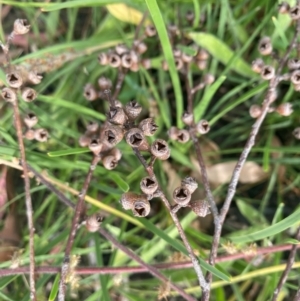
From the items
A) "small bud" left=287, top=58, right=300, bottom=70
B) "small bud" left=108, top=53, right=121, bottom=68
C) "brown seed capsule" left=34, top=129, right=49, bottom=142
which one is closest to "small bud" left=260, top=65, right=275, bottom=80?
"small bud" left=287, top=58, right=300, bottom=70

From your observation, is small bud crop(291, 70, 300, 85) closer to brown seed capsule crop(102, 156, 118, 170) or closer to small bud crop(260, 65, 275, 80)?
small bud crop(260, 65, 275, 80)

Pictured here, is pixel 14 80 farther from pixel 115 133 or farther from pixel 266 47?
pixel 266 47

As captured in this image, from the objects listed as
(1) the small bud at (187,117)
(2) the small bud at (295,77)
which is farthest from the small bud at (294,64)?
(1) the small bud at (187,117)

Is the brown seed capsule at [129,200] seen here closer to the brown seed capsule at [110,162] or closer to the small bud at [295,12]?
the brown seed capsule at [110,162]

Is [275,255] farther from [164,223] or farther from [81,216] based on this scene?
[81,216]

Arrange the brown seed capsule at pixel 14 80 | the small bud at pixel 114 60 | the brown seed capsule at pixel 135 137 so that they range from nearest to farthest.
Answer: the brown seed capsule at pixel 135 137 < the brown seed capsule at pixel 14 80 < the small bud at pixel 114 60

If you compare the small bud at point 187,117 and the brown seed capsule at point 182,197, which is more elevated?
the small bud at point 187,117

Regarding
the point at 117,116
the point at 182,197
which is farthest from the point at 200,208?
the point at 117,116

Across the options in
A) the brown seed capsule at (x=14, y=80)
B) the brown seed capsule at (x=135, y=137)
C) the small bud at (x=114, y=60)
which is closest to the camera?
the brown seed capsule at (x=135, y=137)
